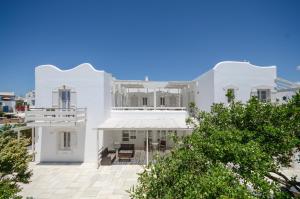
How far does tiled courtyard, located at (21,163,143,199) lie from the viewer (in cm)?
1442

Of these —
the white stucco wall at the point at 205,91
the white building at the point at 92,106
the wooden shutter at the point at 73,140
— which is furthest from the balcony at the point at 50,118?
the white stucco wall at the point at 205,91

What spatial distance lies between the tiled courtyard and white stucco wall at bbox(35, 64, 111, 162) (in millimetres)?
2642

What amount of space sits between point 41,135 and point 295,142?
20.9 metres

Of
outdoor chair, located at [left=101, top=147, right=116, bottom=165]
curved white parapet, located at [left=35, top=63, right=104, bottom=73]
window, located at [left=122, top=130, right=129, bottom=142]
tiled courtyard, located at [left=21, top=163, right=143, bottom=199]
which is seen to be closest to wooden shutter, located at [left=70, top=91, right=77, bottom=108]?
curved white parapet, located at [left=35, top=63, right=104, bottom=73]

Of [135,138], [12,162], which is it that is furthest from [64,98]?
[12,162]

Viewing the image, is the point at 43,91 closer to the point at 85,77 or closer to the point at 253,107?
the point at 85,77

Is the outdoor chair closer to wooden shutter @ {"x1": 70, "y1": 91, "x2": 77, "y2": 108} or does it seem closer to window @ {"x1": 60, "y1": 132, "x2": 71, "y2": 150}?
window @ {"x1": 60, "y1": 132, "x2": 71, "y2": 150}

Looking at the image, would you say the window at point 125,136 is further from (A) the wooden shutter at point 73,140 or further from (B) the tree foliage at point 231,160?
(B) the tree foliage at point 231,160

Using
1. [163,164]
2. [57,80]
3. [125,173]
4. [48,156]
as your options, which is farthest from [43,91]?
[163,164]

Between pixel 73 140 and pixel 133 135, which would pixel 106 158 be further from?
pixel 133 135

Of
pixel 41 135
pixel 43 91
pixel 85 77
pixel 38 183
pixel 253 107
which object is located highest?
pixel 85 77

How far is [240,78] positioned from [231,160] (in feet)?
48.9

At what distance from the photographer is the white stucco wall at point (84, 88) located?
70.6ft

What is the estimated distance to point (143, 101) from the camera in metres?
39.1
